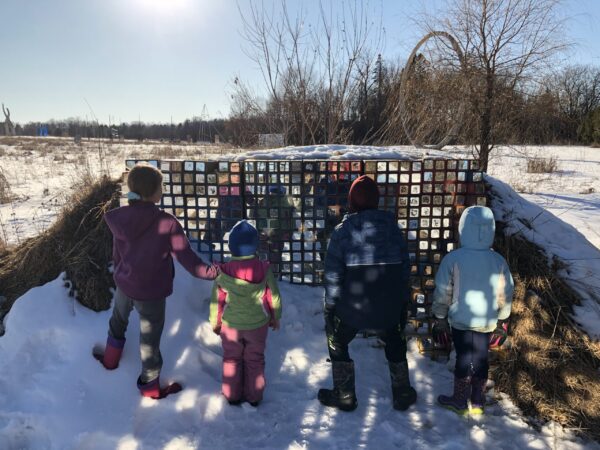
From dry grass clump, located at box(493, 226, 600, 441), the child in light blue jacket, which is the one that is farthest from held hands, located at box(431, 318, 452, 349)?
dry grass clump, located at box(493, 226, 600, 441)

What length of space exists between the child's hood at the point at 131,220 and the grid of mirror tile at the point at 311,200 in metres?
1.08

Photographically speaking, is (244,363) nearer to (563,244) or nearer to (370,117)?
Result: (563,244)

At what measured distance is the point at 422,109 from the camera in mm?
7031

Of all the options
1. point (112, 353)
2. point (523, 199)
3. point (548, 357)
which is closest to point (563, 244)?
point (523, 199)

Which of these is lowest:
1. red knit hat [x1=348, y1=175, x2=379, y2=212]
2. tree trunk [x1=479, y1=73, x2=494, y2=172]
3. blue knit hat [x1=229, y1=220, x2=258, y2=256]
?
blue knit hat [x1=229, y1=220, x2=258, y2=256]

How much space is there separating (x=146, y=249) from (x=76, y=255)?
4.69 ft

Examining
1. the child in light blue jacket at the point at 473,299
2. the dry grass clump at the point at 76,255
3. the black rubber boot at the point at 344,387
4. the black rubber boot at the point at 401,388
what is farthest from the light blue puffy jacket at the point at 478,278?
the dry grass clump at the point at 76,255

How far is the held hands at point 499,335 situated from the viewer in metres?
2.80

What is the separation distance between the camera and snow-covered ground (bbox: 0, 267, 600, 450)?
7.88ft

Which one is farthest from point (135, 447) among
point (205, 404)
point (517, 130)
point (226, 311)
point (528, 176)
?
point (528, 176)

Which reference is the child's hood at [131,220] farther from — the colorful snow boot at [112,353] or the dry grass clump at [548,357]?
the dry grass clump at [548,357]

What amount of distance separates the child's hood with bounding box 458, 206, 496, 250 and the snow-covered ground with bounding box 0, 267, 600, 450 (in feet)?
3.65

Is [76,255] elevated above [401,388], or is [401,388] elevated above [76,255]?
[76,255]

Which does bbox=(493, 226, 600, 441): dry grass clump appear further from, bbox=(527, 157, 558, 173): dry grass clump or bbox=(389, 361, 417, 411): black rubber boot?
bbox=(527, 157, 558, 173): dry grass clump
